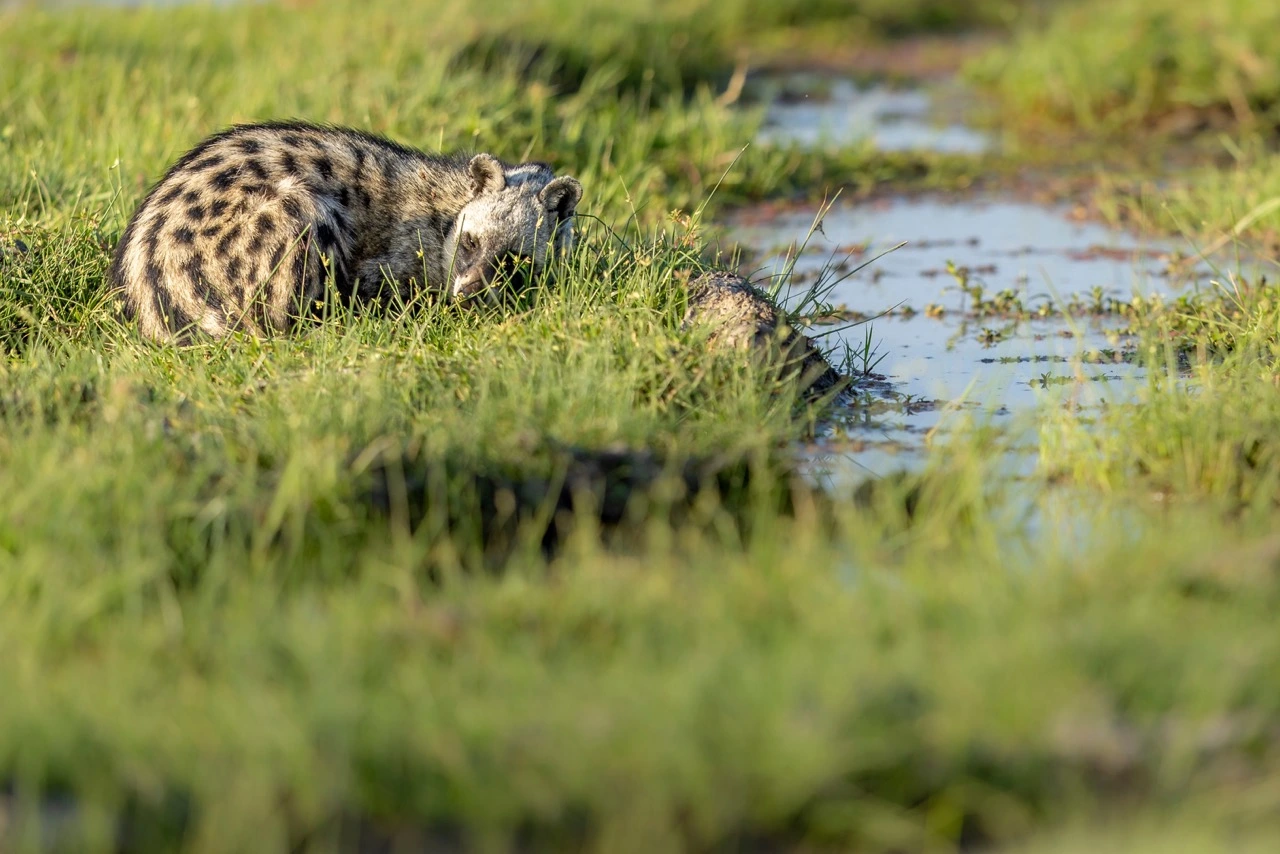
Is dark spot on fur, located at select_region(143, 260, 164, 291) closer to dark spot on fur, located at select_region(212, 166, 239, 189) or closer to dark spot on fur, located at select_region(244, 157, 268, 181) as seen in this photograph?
dark spot on fur, located at select_region(212, 166, 239, 189)

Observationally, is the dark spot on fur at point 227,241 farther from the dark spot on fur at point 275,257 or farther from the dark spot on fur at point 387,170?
the dark spot on fur at point 387,170

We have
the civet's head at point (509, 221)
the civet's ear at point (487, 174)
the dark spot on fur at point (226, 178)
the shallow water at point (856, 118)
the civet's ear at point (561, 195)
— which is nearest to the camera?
the dark spot on fur at point (226, 178)

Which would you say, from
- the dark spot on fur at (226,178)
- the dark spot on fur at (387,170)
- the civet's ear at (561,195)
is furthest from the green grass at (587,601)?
the dark spot on fur at (387,170)

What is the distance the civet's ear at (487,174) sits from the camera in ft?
24.6

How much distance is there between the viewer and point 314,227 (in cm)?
685

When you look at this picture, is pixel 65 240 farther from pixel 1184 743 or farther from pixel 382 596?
pixel 1184 743

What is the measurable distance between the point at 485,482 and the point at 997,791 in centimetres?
214

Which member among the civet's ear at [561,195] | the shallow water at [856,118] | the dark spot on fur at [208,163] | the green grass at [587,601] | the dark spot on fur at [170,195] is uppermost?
the shallow water at [856,118]

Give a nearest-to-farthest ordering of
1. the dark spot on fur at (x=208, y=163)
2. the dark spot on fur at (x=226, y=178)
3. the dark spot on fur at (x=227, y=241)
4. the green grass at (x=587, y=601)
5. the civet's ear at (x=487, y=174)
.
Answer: the green grass at (x=587, y=601), the dark spot on fur at (x=227, y=241), the dark spot on fur at (x=226, y=178), the dark spot on fur at (x=208, y=163), the civet's ear at (x=487, y=174)

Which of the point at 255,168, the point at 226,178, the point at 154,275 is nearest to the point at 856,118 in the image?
the point at 255,168

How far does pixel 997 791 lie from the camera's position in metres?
3.57

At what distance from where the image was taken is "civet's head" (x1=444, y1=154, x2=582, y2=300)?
7254 millimetres

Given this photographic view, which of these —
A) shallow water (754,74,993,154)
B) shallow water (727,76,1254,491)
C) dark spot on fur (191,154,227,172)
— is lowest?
shallow water (727,76,1254,491)

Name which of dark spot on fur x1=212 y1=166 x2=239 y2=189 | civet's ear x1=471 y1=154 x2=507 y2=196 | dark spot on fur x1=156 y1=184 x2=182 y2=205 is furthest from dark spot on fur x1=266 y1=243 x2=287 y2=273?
civet's ear x1=471 y1=154 x2=507 y2=196
